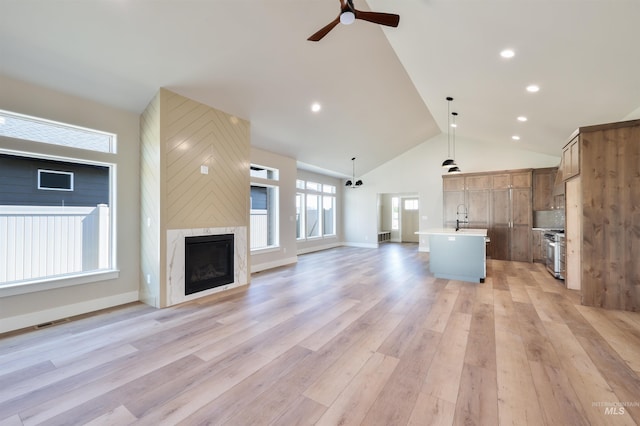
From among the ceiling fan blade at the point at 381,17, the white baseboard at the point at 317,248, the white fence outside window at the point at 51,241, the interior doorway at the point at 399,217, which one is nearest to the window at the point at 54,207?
the white fence outside window at the point at 51,241

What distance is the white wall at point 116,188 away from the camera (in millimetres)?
3100

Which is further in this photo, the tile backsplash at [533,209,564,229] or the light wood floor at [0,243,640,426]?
the tile backsplash at [533,209,564,229]

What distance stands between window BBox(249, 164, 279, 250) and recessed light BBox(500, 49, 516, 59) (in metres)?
4.90

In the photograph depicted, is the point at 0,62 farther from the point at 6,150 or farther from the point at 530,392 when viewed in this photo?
the point at 530,392

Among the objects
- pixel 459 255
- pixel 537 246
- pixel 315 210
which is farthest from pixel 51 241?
pixel 537 246

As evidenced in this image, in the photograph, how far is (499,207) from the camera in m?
7.61

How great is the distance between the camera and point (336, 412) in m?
1.77

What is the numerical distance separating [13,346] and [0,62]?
295 centimetres

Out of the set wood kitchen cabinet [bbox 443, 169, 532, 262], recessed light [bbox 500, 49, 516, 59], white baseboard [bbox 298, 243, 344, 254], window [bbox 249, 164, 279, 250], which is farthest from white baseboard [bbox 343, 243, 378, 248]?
recessed light [bbox 500, 49, 516, 59]

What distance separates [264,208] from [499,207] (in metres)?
6.52

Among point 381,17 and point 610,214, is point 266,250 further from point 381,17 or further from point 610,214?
point 610,214

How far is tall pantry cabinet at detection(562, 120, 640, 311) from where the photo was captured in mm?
3463

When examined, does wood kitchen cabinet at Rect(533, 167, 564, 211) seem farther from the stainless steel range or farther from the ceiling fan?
the ceiling fan

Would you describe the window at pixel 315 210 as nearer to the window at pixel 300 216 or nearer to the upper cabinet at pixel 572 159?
the window at pixel 300 216
